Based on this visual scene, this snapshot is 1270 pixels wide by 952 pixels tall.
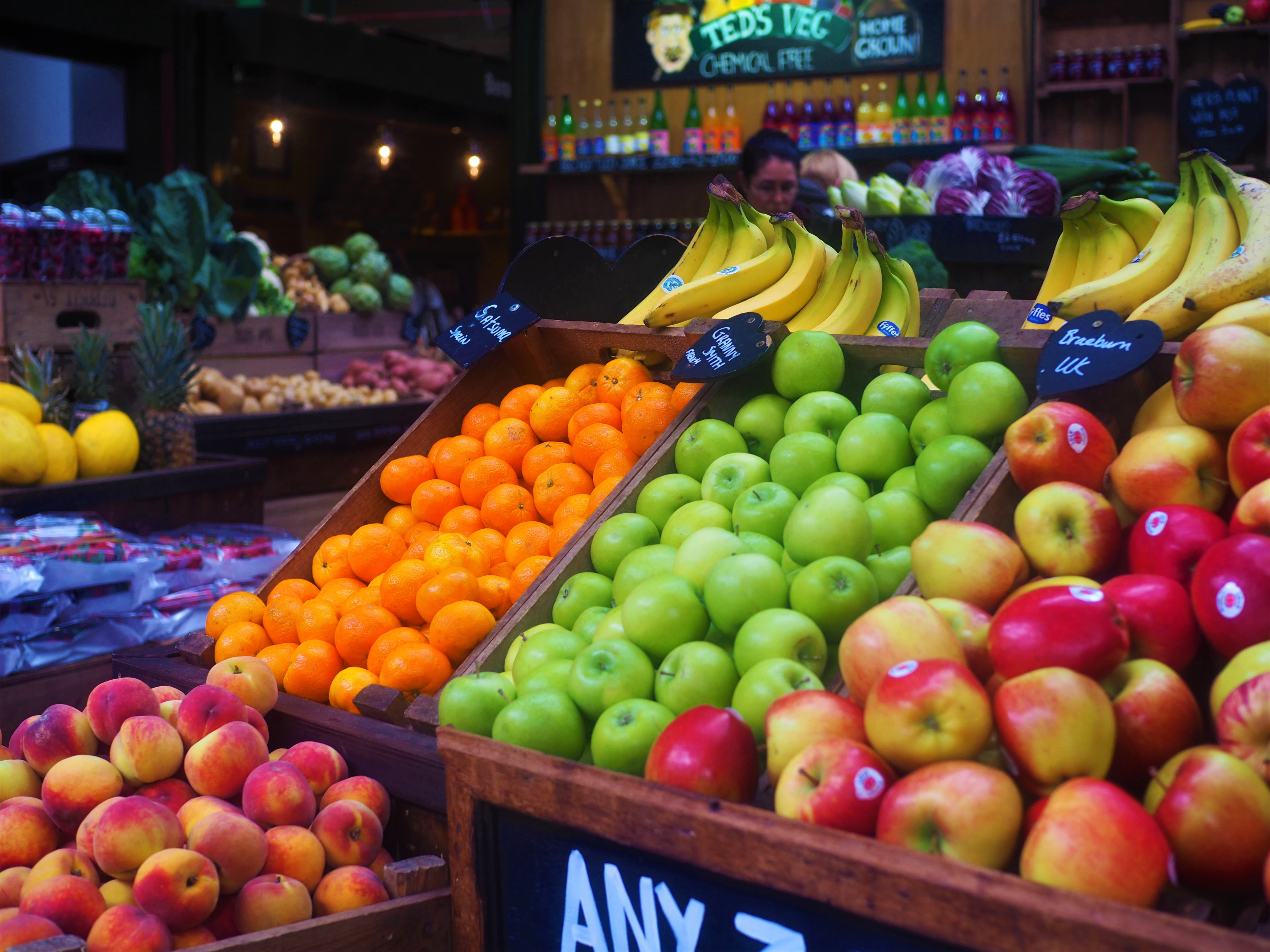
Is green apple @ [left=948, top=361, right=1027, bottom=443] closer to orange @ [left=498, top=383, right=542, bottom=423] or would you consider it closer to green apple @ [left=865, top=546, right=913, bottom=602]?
green apple @ [left=865, top=546, right=913, bottom=602]

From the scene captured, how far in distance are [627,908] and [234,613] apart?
110 centimetres

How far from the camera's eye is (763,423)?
5.75ft

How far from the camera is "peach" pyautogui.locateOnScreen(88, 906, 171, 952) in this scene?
3.66 feet

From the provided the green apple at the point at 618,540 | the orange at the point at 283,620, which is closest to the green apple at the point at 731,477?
the green apple at the point at 618,540

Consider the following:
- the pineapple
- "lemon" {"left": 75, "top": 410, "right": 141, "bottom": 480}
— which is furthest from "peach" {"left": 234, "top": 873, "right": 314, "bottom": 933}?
the pineapple

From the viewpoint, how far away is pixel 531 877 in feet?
3.79

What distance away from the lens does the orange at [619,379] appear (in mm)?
2055

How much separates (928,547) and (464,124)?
31.9 feet

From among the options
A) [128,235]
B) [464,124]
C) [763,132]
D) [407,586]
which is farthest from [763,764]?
[464,124]

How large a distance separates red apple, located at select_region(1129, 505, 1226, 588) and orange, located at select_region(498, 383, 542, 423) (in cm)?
127

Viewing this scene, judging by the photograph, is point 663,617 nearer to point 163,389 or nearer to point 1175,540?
point 1175,540

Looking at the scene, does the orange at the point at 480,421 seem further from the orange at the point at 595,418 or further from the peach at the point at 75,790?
the peach at the point at 75,790

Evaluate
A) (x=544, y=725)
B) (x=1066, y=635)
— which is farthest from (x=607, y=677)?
(x=1066, y=635)

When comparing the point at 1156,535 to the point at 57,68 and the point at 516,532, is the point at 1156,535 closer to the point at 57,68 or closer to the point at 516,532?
the point at 516,532
